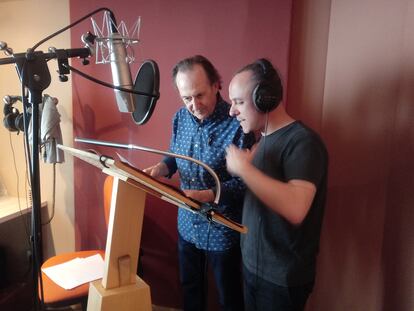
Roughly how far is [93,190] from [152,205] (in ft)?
1.46

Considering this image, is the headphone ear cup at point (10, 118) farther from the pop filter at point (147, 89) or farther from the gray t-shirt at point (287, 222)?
the gray t-shirt at point (287, 222)

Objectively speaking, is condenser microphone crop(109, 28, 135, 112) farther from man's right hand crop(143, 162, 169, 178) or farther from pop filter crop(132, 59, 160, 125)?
man's right hand crop(143, 162, 169, 178)

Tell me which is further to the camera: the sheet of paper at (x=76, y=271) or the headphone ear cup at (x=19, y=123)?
the headphone ear cup at (x=19, y=123)

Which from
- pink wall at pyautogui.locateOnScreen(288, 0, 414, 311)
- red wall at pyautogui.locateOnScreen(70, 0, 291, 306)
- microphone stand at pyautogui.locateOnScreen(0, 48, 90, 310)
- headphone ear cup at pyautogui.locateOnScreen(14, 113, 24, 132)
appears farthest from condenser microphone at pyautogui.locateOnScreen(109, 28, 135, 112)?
headphone ear cup at pyautogui.locateOnScreen(14, 113, 24, 132)

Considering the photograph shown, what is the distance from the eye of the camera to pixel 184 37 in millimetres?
1778

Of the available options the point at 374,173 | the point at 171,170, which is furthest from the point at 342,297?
the point at 171,170

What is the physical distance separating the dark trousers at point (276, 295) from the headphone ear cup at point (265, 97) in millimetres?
597

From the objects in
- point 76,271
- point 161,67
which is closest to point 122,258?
point 76,271

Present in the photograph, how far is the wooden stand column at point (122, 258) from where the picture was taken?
93 centimetres

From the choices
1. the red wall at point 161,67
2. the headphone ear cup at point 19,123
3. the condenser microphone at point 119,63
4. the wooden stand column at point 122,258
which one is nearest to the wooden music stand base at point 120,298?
the wooden stand column at point 122,258

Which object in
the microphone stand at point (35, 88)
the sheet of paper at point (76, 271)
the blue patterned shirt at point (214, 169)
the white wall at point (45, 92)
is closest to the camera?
the microphone stand at point (35, 88)

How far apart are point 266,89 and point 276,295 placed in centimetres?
69

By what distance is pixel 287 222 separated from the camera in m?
1.08

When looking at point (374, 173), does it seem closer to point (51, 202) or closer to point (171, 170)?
point (171, 170)
